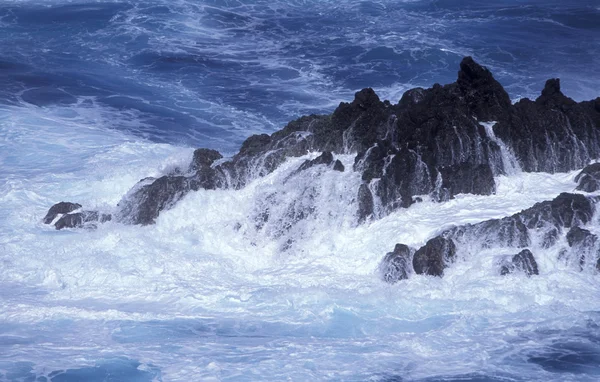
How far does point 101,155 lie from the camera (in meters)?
28.4

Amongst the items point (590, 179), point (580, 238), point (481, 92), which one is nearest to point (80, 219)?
point (481, 92)

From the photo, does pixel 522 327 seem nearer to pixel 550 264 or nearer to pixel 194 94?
pixel 550 264

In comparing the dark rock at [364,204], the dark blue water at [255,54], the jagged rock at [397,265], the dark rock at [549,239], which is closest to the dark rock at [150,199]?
the dark rock at [364,204]

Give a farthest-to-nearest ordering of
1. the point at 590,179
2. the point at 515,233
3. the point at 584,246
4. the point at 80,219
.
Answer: the point at 80,219, the point at 590,179, the point at 515,233, the point at 584,246

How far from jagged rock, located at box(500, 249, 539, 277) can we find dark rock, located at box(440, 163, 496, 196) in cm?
307

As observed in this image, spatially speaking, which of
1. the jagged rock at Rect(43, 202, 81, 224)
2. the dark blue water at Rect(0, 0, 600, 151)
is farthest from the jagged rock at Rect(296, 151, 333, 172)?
the dark blue water at Rect(0, 0, 600, 151)

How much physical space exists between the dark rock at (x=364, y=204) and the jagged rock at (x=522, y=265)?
3825 mm

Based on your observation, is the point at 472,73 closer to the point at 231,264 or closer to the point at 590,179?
the point at 590,179

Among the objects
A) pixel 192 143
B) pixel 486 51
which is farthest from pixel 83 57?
pixel 486 51

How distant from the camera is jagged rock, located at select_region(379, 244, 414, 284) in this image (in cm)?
1922

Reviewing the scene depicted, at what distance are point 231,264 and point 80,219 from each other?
469cm

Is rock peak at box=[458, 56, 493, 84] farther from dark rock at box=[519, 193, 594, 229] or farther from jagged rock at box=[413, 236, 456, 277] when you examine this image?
jagged rock at box=[413, 236, 456, 277]

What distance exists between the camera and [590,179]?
68.6ft

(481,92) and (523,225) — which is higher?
(481,92)
